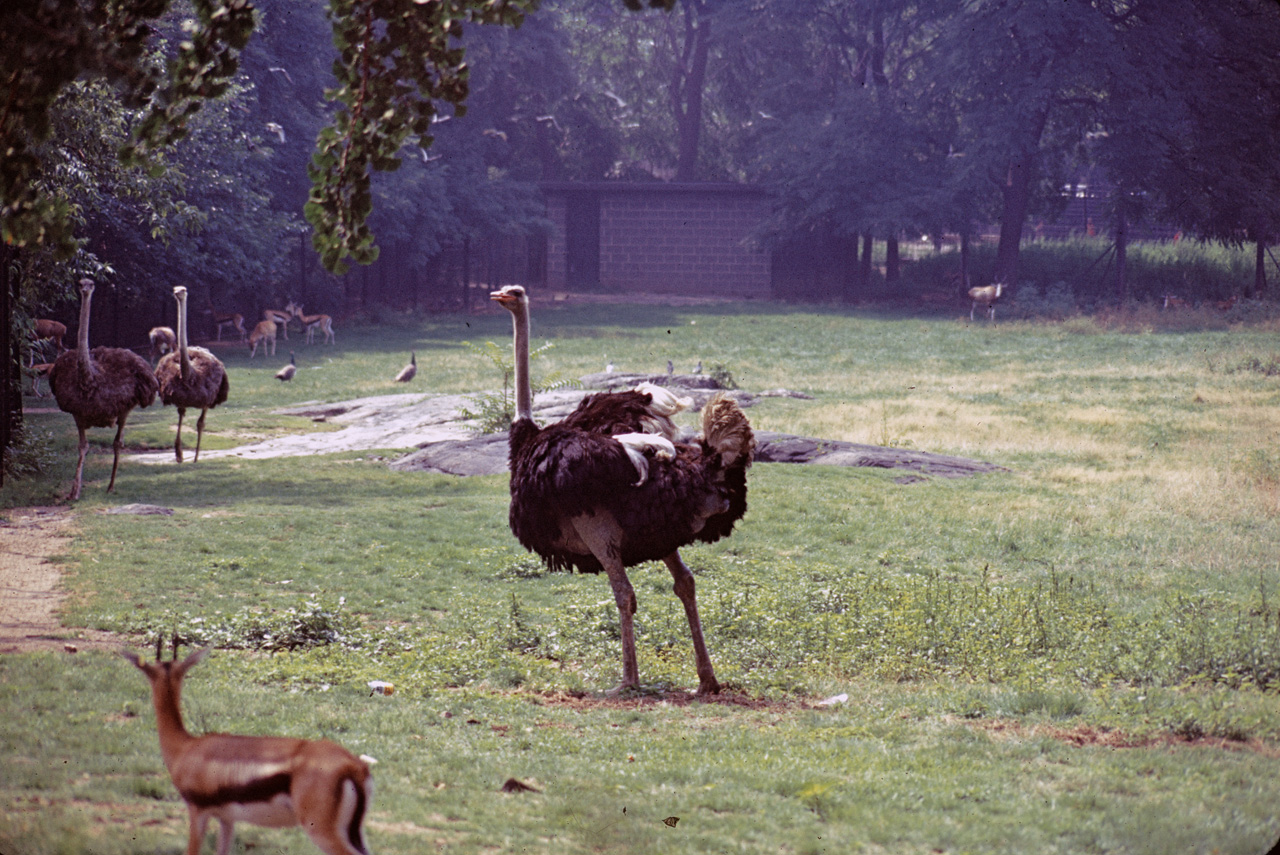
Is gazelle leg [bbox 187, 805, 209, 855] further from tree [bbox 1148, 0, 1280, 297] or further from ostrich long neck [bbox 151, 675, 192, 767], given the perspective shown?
tree [bbox 1148, 0, 1280, 297]

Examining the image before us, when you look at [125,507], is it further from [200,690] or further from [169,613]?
[200,690]

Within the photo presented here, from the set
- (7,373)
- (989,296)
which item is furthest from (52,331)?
(989,296)

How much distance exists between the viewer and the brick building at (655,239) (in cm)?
5059

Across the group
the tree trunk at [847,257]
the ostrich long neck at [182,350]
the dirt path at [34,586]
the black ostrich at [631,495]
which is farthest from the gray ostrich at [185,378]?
the tree trunk at [847,257]

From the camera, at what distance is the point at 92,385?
14.2 m

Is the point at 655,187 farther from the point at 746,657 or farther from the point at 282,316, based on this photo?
the point at 746,657

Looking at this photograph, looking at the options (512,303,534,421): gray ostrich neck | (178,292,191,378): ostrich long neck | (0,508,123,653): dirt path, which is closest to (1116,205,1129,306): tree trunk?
(178,292,191,378): ostrich long neck

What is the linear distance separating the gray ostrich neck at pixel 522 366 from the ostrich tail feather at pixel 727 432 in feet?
4.52

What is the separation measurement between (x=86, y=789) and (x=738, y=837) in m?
2.60

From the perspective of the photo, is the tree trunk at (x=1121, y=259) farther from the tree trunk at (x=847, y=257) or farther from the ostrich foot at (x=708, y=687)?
the ostrich foot at (x=708, y=687)

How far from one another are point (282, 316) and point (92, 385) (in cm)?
2024

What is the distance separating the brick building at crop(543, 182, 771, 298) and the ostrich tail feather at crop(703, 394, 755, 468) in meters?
43.0

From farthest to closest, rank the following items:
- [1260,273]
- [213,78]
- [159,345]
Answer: [1260,273] → [159,345] → [213,78]

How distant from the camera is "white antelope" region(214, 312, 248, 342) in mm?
33219
